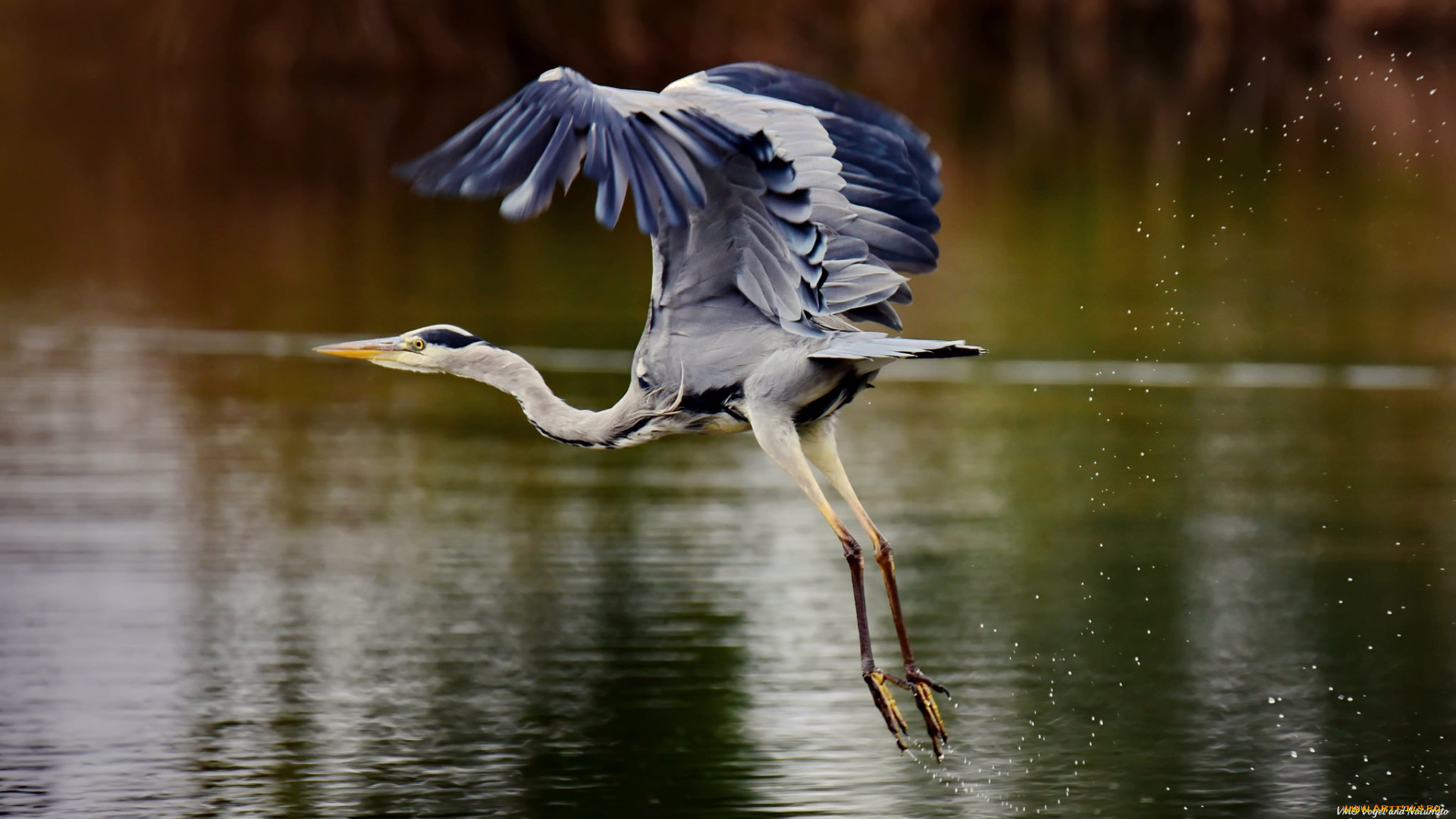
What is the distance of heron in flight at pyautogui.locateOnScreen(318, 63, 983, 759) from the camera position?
690 cm

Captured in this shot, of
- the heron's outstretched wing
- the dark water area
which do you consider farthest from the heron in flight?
the dark water area

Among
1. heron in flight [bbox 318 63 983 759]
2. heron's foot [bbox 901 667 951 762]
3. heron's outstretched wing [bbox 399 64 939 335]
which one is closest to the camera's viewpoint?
heron's outstretched wing [bbox 399 64 939 335]

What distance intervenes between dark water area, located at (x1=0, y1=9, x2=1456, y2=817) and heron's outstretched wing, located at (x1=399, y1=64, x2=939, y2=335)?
1.90m

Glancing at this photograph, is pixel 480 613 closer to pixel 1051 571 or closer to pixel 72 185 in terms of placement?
pixel 1051 571

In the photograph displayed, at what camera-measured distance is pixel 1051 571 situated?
12.0 m

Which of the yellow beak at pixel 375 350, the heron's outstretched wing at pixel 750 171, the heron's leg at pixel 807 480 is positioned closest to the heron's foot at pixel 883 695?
the heron's leg at pixel 807 480

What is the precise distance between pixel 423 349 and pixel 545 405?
0.44 meters

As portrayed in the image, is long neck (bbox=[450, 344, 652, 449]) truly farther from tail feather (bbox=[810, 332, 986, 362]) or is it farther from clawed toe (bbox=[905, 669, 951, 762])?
clawed toe (bbox=[905, 669, 951, 762])

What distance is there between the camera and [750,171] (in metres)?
7.48

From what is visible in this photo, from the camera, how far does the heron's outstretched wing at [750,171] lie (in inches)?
267

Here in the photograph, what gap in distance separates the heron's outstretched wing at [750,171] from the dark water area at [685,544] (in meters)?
1.90

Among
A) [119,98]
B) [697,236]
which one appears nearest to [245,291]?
[697,236]

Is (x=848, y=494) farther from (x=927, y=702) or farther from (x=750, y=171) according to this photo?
(x=750, y=171)

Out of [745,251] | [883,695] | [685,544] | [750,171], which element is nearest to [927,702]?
[883,695]
